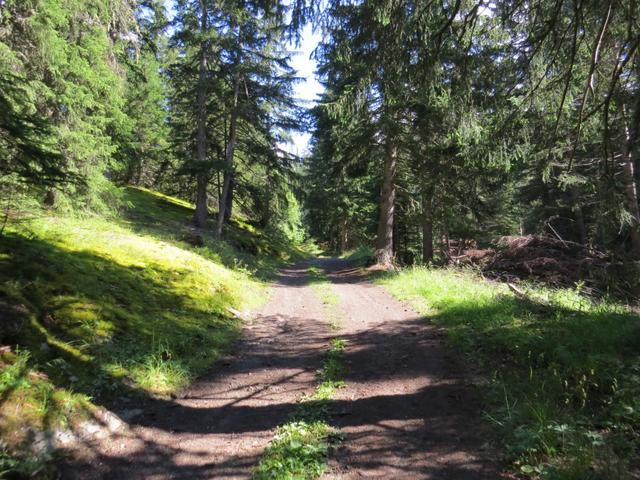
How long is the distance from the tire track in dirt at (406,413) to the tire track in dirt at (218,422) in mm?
800

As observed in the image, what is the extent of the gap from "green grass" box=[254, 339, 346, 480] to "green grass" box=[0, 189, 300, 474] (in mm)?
1959

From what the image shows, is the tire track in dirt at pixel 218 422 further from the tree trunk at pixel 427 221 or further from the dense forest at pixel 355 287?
the tree trunk at pixel 427 221

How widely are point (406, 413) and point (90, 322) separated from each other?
4894mm

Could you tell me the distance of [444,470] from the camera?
3.18m

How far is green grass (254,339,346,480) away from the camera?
10.5ft

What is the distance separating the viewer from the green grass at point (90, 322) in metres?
3.70

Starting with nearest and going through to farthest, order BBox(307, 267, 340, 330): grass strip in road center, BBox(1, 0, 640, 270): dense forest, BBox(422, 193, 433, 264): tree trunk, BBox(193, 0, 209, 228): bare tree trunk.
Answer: BBox(1, 0, 640, 270): dense forest → BBox(307, 267, 340, 330): grass strip in road center → BBox(422, 193, 433, 264): tree trunk → BBox(193, 0, 209, 228): bare tree trunk

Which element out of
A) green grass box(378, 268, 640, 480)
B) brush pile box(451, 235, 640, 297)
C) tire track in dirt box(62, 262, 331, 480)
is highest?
brush pile box(451, 235, 640, 297)

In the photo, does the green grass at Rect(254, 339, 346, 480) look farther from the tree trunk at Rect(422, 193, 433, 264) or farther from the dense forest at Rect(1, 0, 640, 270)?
the tree trunk at Rect(422, 193, 433, 264)

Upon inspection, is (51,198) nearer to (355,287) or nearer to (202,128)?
(355,287)

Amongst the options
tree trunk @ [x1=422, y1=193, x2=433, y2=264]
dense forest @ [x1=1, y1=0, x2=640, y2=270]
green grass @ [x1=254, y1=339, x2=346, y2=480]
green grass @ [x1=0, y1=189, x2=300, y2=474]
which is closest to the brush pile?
dense forest @ [x1=1, y1=0, x2=640, y2=270]

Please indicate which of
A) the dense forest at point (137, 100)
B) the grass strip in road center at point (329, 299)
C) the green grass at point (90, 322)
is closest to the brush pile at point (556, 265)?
the grass strip in road center at point (329, 299)

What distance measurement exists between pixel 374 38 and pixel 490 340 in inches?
201

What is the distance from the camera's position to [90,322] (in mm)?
5484
